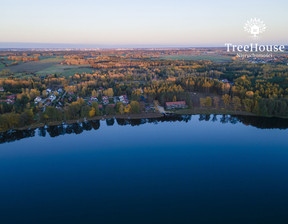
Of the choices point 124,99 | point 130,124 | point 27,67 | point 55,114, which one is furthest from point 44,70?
point 130,124

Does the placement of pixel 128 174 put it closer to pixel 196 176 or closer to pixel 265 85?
pixel 196 176

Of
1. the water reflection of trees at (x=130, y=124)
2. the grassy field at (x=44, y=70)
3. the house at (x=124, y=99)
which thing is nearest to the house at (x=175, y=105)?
the water reflection of trees at (x=130, y=124)

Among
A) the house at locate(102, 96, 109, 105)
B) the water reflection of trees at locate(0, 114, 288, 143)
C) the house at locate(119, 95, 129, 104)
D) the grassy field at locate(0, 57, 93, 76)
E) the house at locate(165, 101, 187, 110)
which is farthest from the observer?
the grassy field at locate(0, 57, 93, 76)

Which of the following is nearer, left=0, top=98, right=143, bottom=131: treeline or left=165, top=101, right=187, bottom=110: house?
left=0, top=98, right=143, bottom=131: treeline

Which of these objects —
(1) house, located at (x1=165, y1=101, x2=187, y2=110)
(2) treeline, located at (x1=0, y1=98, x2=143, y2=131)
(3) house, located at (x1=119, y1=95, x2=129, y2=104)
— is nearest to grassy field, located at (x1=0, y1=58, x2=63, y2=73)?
(3) house, located at (x1=119, y1=95, x2=129, y2=104)

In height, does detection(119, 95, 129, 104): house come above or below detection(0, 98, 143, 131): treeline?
above

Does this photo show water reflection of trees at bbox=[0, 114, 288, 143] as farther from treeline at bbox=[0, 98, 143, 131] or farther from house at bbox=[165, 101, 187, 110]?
house at bbox=[165, 101, 187, 110]

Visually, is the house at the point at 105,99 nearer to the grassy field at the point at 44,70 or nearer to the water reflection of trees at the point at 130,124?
the water reflection of trees at the point at 130,124

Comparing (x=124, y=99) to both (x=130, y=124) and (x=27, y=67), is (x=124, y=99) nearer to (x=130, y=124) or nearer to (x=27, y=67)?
(x=130, y=124)
